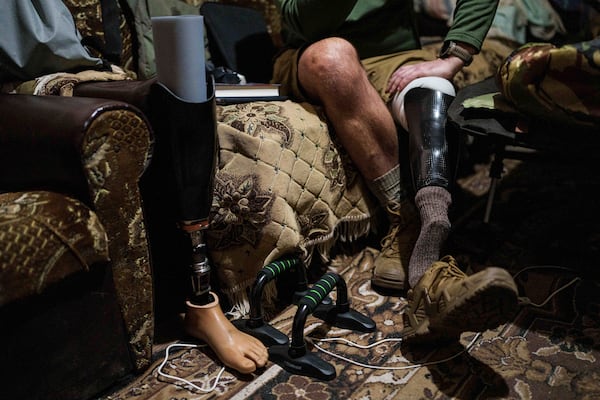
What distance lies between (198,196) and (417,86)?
604 millimetres

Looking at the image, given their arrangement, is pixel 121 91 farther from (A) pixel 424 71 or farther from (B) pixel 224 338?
(A) pixel 424 71

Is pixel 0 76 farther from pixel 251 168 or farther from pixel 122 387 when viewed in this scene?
pixel 122 387

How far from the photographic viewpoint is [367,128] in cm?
140

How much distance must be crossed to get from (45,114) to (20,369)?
1.36 feet

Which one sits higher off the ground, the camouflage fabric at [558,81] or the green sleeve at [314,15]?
the green sleeve at [314,15]

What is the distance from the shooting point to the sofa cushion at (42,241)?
84 centimetres

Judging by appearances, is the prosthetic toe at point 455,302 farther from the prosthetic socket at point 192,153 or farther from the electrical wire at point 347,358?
the prosthetic socket at point 192,153

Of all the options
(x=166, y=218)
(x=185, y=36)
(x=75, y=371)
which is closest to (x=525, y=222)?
(x=166, y=218)

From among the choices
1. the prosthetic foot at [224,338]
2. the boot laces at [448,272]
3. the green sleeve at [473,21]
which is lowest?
the prosthetic foot at [224,338]

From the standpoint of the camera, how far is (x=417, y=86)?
4.46ft

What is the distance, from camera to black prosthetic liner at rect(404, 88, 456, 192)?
1243 millimetres

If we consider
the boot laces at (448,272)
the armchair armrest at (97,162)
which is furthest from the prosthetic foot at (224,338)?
the boot laces at (448,272)

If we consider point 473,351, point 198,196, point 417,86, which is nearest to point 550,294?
point 473,351

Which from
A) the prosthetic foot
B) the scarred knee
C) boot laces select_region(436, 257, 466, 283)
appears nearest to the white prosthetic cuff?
the scarred knee
